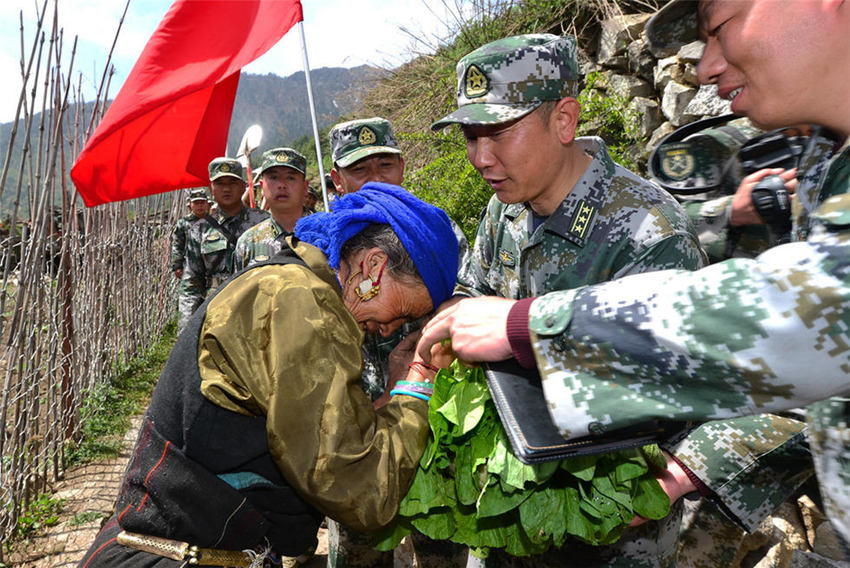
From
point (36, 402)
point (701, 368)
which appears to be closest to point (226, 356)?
point (701, 368)

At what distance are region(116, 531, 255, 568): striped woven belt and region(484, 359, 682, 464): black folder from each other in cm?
101

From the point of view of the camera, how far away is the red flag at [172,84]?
3.54 m

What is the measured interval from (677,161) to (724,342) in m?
1.23

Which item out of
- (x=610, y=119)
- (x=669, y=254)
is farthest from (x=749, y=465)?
(x=610, y=119)

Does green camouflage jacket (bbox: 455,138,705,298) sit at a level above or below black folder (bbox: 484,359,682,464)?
above

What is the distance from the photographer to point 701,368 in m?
0.96

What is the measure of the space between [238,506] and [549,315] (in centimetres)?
107

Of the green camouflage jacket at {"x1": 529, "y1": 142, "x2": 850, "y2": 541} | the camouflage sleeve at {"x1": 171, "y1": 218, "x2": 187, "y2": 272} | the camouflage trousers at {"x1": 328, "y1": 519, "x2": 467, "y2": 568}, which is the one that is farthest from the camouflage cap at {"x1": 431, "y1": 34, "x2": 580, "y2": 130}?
the camouflage sleeve at {"x1": 171, "y1": 218, "x2": 187, "y2": 272}

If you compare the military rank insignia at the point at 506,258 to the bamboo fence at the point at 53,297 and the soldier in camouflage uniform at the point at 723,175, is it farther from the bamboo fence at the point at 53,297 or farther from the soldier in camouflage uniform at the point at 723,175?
the bamboo fence at the point at 53,297

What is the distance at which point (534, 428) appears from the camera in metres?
1.17

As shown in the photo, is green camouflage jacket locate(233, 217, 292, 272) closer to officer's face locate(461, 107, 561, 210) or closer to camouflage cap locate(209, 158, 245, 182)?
camouflage cap locate(209, 158, 245, 182)

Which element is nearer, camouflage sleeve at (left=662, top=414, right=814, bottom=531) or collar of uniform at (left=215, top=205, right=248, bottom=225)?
→ camouflage sleeve at (left=662, top=414, right=814, bottom=531)

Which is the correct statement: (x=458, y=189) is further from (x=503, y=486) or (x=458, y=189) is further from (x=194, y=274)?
(x=503, y=486)

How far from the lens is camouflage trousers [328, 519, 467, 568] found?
2.73 metres
